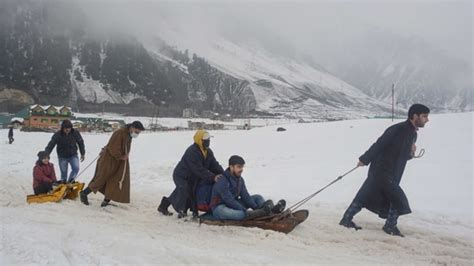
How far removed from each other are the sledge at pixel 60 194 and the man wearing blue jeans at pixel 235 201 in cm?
337

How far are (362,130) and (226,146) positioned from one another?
740cm

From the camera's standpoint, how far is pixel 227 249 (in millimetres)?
5301

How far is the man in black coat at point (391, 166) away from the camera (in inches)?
Answer: 251

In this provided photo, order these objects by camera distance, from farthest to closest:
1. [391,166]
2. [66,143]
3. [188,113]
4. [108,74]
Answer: [108,74] → [188,113] → [66,143] → [391,166]

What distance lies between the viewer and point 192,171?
24.0ft

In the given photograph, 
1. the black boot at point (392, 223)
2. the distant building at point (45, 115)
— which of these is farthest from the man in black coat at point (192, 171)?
the distant building at point (45, 115)

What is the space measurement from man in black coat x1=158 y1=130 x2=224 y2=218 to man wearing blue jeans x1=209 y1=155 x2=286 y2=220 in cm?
44

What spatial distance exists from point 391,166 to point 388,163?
0.07 m

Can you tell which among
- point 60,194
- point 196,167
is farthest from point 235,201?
point 60,194

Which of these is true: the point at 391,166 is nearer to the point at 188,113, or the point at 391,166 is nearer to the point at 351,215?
the point at 351,215

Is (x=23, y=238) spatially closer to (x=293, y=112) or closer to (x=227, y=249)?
(x=227, y=249)

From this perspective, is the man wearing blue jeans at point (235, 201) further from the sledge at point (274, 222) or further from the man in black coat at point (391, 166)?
the man in black coat at point (391, 166)

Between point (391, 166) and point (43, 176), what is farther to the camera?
point (43, 176)

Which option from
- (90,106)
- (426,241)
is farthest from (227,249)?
(90,106)
